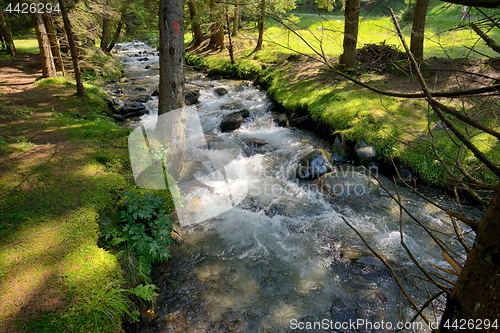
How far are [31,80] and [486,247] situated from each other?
1778 centimetres

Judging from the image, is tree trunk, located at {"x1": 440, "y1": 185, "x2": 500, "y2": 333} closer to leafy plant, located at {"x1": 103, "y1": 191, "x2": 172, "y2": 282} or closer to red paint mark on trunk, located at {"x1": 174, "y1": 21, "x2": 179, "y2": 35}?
leafy plant, located at {"x1": 103, "y1": 191, "x2": 172, "y2": 282}

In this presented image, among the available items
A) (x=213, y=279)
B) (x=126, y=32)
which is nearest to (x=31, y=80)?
(x=126, y=32)

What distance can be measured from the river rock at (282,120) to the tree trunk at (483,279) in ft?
33.1

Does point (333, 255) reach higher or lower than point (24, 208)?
lower

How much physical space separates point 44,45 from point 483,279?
52.5ft

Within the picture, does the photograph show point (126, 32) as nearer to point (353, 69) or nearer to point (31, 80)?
point (31, 80)

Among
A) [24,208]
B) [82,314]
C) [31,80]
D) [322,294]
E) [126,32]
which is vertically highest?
[126,32]

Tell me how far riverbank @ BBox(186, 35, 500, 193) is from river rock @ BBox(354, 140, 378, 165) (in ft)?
0.55

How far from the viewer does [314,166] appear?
7.71 m

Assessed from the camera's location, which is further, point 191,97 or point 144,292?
point 191,97

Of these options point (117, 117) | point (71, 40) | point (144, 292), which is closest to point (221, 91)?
point (117, 117)

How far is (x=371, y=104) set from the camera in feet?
31.0

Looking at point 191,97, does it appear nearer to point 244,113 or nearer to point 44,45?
point 244,113

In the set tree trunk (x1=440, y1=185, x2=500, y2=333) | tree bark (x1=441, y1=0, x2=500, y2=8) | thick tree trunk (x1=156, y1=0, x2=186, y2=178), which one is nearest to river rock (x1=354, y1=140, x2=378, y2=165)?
thick tree trunk (x1=156, y1=0, x2=186, y2=178)
